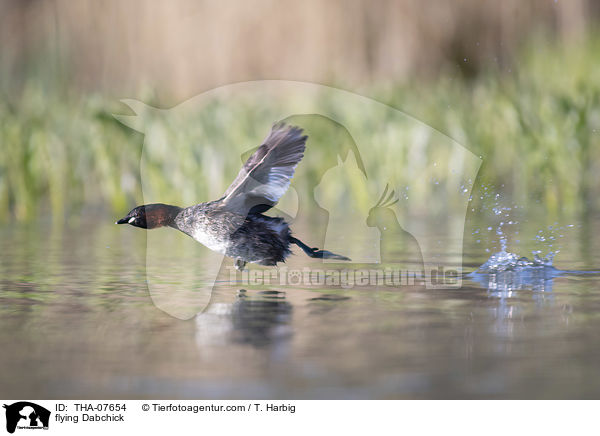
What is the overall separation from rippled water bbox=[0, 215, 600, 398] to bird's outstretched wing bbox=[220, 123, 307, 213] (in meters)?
0.60

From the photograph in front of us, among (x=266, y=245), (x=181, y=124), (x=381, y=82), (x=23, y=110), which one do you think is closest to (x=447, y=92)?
(x=381, y=82)

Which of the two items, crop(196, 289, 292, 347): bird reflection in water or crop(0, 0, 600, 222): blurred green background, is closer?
crop(196, 289, 292, 347): bird reflection in water

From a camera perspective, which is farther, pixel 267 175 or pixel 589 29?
pixel 589 29

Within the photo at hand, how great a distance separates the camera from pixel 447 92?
12766 millimetres

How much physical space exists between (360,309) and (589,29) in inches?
430

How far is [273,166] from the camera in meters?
5.48

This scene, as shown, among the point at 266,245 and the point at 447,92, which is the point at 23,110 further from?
the point at 266,245

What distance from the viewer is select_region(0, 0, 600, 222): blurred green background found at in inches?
448
